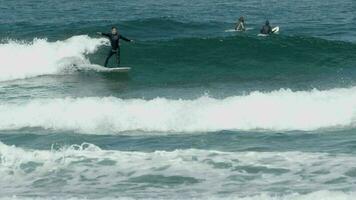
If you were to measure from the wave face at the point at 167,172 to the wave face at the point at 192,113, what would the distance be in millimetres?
3480

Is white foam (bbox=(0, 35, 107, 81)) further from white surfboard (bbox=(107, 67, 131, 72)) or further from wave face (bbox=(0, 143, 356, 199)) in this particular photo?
wave face (bbox=(0, 143, 356, 199))

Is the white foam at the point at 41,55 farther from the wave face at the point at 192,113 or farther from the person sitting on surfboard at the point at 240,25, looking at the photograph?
the wave face at the point at 192,113

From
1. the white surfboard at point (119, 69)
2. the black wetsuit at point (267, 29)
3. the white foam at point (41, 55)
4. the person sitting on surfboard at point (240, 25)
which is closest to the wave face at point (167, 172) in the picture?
the white surfboard at point (119, 69)

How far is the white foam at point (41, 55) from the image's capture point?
27828mm

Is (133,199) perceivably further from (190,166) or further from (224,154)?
(224,154)

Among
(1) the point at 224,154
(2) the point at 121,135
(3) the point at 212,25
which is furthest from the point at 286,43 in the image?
(1) the point at 224,154

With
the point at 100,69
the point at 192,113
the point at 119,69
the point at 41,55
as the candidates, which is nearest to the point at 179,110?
the point at 192,113

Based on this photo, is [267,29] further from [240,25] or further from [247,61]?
[247,61]

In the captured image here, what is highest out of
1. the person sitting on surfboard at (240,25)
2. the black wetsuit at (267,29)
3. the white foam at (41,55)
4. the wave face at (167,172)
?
the person sitting on surfboard at (240,25)

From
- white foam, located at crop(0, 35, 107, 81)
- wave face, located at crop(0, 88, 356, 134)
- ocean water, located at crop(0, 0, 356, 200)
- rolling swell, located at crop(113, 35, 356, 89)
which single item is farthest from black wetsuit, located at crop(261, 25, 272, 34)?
wave face, located at crop(0, 88, 356, 134)

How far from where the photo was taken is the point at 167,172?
13.1 meters

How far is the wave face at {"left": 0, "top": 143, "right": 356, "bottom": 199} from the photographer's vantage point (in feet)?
39.5

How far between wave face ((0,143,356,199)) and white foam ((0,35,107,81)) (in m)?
13.2

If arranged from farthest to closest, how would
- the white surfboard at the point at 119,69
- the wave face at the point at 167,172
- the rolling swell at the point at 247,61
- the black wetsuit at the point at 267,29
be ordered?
the black wetsuit at the point at 267,29, the white surfboard at the point at 119,69, the rolling swell at the point at 247,61, the wave face at the point at 167,172
